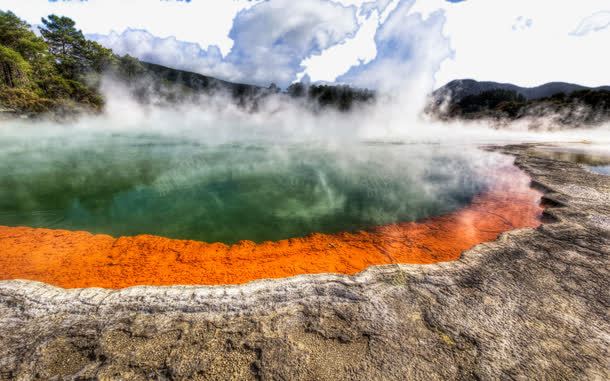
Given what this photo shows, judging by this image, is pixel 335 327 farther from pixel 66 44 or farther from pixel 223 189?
pixel 66 44

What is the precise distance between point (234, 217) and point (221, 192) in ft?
9.44

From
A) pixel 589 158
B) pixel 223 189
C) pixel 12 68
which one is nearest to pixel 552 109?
pixel 589 158

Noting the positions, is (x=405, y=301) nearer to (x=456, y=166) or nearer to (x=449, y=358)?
(x=449, y=358)

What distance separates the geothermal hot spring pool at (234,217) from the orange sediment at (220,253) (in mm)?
36

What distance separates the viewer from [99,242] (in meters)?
5.89

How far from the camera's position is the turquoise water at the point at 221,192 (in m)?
7.26

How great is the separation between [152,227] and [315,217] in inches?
189

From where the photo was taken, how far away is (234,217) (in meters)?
7.87

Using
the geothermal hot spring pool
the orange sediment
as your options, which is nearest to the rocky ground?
the orange sediment

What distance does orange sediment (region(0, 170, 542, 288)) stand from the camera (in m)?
4.60

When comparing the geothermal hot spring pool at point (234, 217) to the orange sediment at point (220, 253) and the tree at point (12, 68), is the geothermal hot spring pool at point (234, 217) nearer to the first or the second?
the orange sediment at point (220, 253)

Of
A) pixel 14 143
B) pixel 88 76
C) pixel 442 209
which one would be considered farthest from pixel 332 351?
pixel 88 76

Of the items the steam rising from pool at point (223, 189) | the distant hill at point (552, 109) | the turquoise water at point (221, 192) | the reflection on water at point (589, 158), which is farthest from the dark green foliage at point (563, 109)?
the turquoise water at point (221, 192)

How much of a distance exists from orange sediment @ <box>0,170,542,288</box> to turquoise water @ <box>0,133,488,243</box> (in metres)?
0.61
